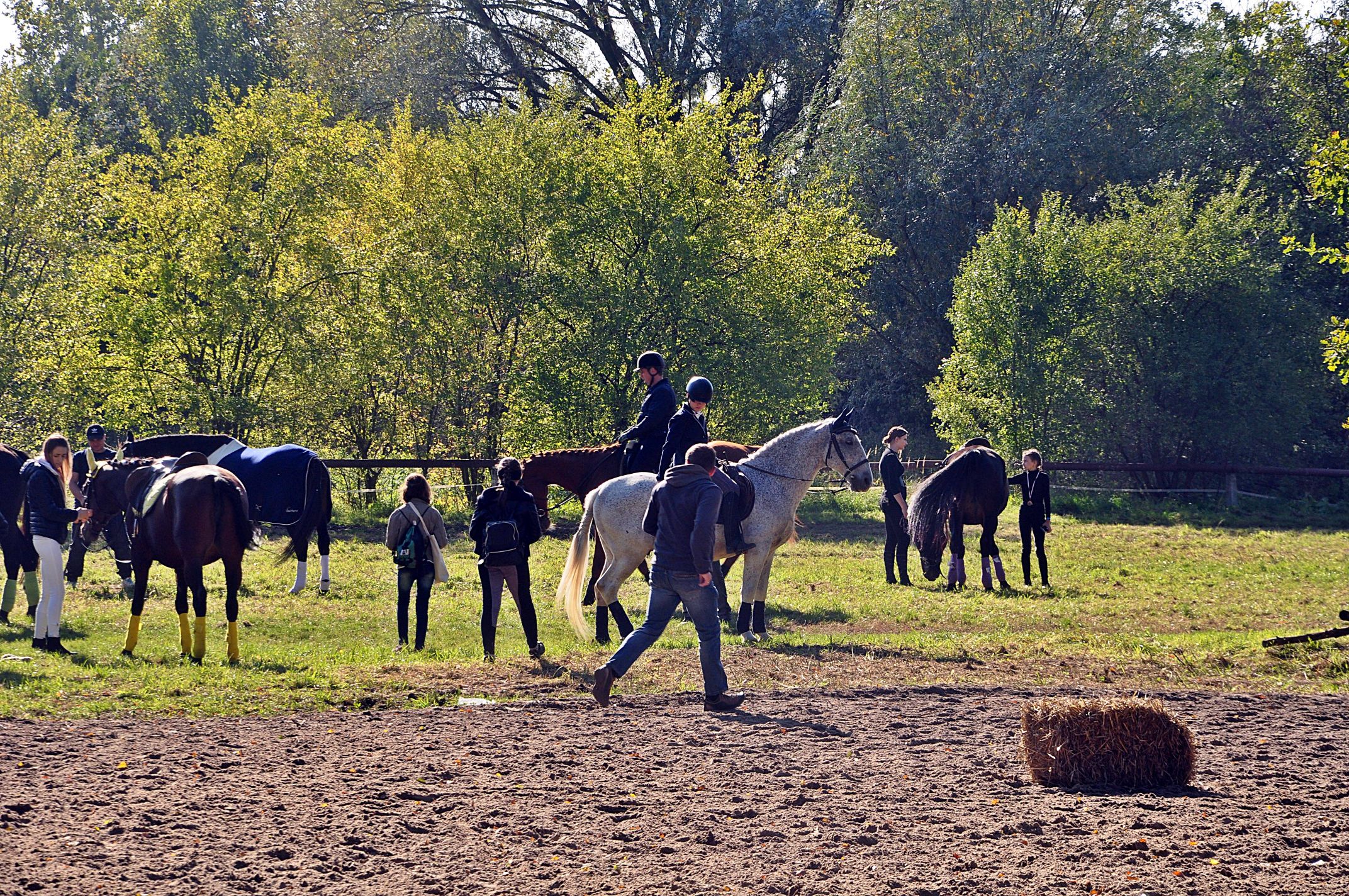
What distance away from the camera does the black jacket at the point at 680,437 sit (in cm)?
1227

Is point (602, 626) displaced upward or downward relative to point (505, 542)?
downward

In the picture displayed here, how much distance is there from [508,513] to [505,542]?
282 mm

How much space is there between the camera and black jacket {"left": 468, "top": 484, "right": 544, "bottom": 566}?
11.7 metres

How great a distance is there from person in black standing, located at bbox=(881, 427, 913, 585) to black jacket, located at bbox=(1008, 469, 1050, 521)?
5.45 feet

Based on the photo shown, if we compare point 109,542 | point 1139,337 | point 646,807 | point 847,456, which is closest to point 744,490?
point 847,456

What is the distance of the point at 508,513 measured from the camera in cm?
1180

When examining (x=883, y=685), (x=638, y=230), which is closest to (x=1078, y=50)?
(x=638, y=230)

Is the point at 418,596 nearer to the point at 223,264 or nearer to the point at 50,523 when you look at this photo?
the point at 50,523

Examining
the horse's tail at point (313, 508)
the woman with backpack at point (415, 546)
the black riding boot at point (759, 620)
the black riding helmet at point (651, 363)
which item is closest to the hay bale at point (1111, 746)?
the black riding boot at point (759, 620)

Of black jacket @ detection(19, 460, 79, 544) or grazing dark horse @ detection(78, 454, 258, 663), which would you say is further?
black jacket @ detection(19, 460, 79, 544)

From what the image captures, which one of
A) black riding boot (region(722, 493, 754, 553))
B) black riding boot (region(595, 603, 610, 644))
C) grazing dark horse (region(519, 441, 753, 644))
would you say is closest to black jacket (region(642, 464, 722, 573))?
black riding boot (region(722, 493, 754, 553))

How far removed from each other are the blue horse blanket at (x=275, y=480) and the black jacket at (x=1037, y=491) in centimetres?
968

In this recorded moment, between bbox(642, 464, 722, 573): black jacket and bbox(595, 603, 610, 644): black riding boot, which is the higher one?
bbox(642, 464, 722, 573): black jacket

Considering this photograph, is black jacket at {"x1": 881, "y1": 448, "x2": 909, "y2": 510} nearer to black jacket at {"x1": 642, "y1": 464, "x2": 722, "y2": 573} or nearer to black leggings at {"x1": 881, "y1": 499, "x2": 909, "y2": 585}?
black leggings at {"x1": 881, "y1": 499, "x2": 909, "y2": 585}
